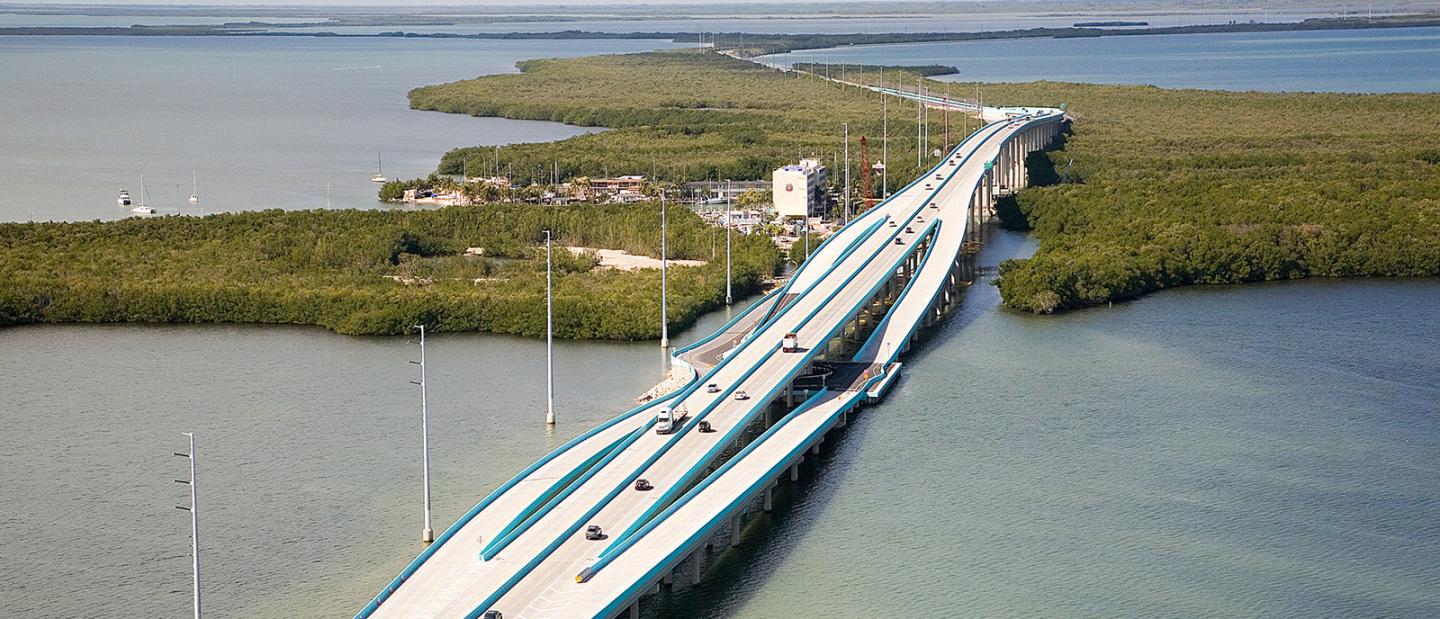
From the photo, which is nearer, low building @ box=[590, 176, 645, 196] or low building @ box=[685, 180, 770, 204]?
low building @ box=[685, 180, 770, 204]

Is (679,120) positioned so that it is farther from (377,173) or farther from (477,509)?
(477,509)

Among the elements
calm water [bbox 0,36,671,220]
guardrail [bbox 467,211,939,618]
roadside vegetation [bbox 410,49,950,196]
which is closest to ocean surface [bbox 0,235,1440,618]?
guardrail [bbox 467,211,939,618]

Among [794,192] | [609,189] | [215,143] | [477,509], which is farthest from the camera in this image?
[215,143]

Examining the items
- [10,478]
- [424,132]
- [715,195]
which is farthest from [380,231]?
[424,132]

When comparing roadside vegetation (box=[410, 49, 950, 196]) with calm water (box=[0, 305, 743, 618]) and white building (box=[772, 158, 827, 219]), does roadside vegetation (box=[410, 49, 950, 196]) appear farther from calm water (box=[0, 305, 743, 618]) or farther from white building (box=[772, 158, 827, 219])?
calm water (box=[0, 305, 743, 618])

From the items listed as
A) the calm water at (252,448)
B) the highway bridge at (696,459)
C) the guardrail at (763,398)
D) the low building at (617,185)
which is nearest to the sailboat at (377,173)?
the low building at (617,185)

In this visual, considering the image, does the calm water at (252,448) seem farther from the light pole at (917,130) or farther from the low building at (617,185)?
the light pole at (917,130)

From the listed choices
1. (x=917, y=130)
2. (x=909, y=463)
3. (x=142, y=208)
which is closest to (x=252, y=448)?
(x=909, y=463)
